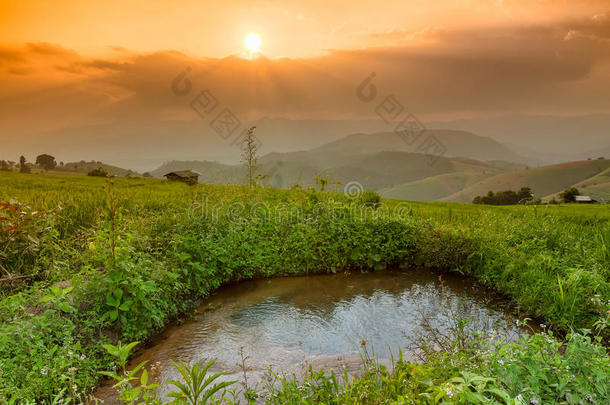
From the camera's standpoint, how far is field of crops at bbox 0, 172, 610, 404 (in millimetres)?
3184

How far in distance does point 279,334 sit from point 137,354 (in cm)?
221

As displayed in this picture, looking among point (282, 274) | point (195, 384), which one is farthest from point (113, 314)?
point (282, 274)

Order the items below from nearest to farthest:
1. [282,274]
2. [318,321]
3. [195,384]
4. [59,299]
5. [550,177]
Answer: [195,384]
[59,299]
[318,321]
[282,274]
[550,177]

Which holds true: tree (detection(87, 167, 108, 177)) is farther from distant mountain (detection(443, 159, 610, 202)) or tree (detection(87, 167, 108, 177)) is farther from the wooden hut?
distant mountain (detection(443, 159, 610, 202))

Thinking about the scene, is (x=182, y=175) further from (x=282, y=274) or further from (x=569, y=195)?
(x=569, y=195)

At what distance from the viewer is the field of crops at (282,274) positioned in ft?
10.4

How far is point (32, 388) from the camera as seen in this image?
4.00 m

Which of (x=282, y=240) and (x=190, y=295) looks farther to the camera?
(x=282, y=240)

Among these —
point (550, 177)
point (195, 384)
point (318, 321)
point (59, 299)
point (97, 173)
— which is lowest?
point (318, 321)

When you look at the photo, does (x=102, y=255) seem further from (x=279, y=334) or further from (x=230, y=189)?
(x=230, y=189)

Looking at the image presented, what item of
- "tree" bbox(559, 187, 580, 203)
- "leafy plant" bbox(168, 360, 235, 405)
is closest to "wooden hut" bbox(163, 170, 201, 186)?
"leafy plant" bbox(168, 360, 235, 405)

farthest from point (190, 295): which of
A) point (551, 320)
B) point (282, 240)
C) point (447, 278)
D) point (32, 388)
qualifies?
point (551, 320)

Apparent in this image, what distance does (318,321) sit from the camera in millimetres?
6863

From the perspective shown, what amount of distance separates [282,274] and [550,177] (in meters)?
169
